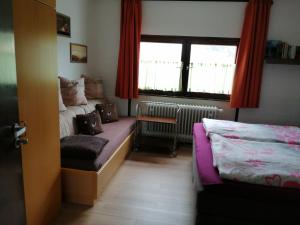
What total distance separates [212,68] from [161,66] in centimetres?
83

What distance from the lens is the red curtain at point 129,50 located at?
3729 millimetres

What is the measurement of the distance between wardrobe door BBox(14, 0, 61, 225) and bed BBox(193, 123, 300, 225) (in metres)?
1.16

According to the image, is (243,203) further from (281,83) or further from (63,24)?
(63,24)

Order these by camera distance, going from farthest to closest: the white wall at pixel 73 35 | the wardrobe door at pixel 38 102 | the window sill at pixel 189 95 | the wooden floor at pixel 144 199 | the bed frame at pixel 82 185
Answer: the window sill at pixel 189 95
the white wall at pixel 73 35
the bed frame at pixel 82 185
the wooden floor at pixel 144 199
the wardrobe door at pixel 38 102

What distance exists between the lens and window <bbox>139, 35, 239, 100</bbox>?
3.77 metres

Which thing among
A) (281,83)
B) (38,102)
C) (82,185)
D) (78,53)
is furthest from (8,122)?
(281,83)

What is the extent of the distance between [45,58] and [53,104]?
14.1 inches

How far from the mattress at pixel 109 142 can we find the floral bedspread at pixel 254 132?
1.08 metres

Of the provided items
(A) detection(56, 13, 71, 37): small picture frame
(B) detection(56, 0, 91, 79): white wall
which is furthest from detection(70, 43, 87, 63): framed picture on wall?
(A) detection(56, 13, 71, 37): small picture frame

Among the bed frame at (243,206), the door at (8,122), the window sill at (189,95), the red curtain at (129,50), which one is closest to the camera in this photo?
the door at (8,122)

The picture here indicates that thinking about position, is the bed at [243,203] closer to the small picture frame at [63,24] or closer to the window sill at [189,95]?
the window sill at [189,95]

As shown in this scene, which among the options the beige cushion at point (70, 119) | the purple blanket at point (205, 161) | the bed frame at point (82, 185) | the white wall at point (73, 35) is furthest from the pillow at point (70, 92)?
the purple blanket at point (205, 161)

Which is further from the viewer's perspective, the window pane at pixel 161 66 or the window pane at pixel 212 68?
the window pane at pixel 161 66

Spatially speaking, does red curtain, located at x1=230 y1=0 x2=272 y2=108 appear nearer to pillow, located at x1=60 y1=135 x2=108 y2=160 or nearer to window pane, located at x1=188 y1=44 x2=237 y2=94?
window pane, located at x1=188 y1=44 x2=237 y2=94
